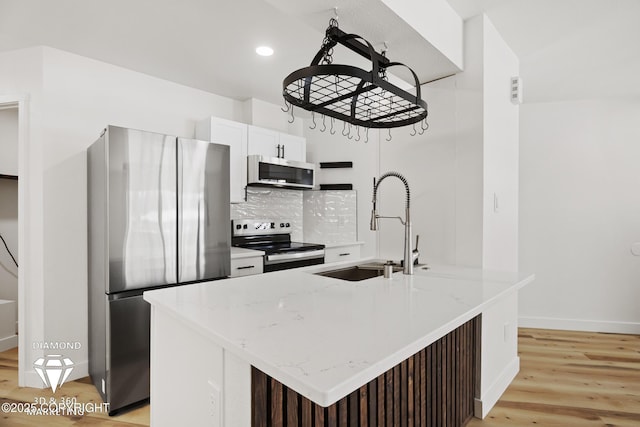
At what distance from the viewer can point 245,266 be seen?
3.21 metres

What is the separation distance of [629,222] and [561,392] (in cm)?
239

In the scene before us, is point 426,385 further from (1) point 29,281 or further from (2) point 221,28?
(1) point 29,281

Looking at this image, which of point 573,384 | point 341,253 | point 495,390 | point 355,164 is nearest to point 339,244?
point 341,253

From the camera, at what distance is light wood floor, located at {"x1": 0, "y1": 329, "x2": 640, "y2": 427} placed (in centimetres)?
222

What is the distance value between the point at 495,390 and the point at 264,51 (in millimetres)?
2908

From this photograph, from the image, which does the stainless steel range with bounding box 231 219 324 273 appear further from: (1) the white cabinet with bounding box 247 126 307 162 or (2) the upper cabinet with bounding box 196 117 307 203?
(1) the white cabinet with bounding box 247 126 307 162

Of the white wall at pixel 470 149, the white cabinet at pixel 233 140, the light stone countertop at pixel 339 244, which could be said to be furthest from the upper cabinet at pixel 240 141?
the white wall at pixel 470 149

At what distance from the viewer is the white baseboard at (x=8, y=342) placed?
3320mm

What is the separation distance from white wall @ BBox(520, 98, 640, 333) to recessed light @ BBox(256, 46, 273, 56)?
3063 millimetres

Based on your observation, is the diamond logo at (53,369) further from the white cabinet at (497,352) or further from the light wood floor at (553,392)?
the white cabinet at (497,352)

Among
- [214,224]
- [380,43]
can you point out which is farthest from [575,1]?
[214,224]

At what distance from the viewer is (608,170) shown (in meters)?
3.97

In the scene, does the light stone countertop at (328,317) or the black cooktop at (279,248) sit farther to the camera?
the black cooktop at (279,248)

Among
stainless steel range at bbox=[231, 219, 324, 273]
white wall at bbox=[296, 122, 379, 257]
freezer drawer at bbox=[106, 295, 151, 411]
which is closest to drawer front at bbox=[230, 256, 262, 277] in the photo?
stainless steel range at bbox=[231, 219, 324, 273]
